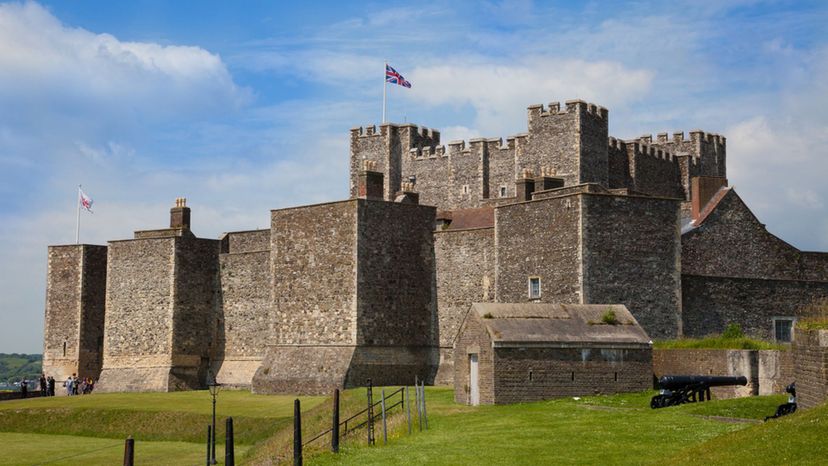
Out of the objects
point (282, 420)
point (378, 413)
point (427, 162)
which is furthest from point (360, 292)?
point (427, 162)

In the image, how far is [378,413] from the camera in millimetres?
37469

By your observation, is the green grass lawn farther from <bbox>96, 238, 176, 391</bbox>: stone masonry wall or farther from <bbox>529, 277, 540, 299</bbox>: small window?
<bbox>529, 277, 540, 299</bbox>: small window

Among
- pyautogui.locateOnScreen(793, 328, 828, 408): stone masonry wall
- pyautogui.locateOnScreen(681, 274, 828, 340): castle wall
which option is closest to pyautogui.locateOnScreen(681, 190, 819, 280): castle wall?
pyautogui.locateOnScreen(681, 274, 828, 340): castle wall

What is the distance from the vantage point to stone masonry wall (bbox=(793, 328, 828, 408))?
24.9m

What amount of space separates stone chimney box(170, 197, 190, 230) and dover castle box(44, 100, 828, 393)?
113mm

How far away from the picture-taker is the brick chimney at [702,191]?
50438 millimetres

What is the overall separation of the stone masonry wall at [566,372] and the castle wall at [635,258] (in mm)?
5980

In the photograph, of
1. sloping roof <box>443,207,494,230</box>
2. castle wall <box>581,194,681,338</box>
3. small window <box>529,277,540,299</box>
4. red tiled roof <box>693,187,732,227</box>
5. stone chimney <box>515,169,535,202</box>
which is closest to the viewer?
castle wall <box>581,194,681,338</box>

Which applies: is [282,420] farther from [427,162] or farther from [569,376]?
[427,162]

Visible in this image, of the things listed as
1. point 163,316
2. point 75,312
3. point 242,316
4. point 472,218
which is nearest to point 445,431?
point 472,218

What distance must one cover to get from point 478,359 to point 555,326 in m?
2.79

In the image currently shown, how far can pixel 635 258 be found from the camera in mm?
44875

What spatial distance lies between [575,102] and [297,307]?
1894cm

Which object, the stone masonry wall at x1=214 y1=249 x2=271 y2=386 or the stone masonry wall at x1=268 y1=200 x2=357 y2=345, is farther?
the stone masonry wall at x1=214 y1=249 x2=271 y2=386
